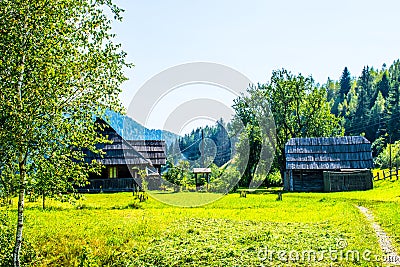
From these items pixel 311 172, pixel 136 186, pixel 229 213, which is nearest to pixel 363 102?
pixel 311 172

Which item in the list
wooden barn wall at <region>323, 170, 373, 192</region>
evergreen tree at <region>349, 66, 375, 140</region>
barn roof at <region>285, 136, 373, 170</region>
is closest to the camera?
wooden barn wall at <region>323, 170, 373, 192</region>

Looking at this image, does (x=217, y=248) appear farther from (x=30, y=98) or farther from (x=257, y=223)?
(x=30, y=98)

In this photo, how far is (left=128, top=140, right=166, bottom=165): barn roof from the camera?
1789 inches

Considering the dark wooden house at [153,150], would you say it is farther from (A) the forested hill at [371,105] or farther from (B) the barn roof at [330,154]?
(A) the forested hill at [371,105]

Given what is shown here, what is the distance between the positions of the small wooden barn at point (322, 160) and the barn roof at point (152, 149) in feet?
42.1

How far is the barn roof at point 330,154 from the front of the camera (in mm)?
40000

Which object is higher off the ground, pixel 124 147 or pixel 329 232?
pixel 124 147

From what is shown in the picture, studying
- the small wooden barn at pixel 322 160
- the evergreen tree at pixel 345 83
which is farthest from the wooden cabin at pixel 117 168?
the evergreen tree at pixel 345 83

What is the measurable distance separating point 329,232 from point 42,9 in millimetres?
10276

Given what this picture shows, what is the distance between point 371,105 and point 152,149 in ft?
265

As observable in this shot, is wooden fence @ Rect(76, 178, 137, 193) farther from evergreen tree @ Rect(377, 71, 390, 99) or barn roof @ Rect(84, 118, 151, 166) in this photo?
evergreen tree @ Rect(377, 71, 390, 99)

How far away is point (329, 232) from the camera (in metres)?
13.8

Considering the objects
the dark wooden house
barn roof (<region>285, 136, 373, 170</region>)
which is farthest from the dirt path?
the dark wooden house

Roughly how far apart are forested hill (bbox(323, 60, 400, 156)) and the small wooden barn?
33.6 meters
